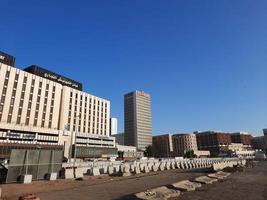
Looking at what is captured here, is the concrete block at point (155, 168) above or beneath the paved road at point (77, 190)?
above

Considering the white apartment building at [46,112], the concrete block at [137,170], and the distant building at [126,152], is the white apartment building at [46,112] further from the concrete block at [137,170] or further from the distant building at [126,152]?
the concrete block at [137,170]

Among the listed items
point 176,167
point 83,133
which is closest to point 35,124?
point 83,133

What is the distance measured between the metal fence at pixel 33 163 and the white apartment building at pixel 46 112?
50120 mm

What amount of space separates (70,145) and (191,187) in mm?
99084

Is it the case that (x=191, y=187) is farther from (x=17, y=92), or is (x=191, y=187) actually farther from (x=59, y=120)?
(x=59, y=120)

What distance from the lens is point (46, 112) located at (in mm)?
105000

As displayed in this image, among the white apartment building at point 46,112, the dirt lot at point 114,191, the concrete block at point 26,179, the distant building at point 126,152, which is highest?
the white apartment building at point 46,112

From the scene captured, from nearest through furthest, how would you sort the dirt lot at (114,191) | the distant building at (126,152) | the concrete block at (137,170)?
the dirt lot at (114,191) < the concrete block at (137,170) < the distant building at (126,152)

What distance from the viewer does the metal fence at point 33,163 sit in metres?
24.4

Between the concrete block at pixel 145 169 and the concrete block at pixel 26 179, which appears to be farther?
the concrete block at pixel 145 169

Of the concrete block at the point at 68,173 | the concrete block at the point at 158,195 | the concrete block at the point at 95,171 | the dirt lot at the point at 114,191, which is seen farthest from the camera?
the concrete block at the point at 95,171

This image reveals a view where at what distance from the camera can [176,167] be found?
5569 cm

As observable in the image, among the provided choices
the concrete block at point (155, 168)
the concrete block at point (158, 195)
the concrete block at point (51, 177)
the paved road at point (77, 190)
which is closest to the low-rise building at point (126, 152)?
the concrete block at point (155, 168)

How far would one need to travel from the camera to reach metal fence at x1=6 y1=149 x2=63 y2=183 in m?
24.4
